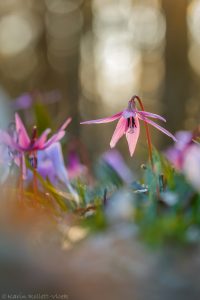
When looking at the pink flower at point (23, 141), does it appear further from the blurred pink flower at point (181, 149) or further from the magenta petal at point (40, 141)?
the blurred pink flower at point (181, 149)

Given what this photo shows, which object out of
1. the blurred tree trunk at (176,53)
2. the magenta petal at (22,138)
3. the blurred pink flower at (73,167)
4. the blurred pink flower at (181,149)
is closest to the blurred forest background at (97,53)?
the blurred tree trunk at (176,53)

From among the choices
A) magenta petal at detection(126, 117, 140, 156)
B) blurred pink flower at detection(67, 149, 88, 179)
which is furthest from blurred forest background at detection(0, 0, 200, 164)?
magenta petal at detection(126, 117, 140, 156)

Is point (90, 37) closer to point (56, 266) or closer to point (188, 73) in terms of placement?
point (188, 73)

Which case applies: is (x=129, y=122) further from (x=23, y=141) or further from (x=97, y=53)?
(x=97, y=53)

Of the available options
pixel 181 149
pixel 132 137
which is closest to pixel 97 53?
pixel 181 149

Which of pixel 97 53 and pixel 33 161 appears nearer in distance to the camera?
pixel 33 161

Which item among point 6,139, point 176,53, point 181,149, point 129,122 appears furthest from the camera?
point 176,53
